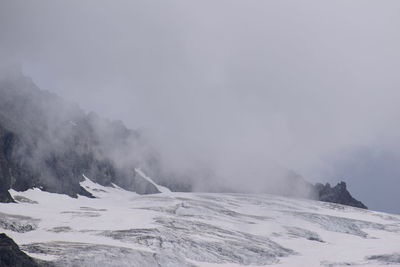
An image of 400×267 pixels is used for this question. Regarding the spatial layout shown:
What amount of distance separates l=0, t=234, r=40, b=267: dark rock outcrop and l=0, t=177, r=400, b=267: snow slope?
5804 millimetres

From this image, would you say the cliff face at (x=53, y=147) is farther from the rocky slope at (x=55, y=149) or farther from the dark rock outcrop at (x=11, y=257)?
the dark rock outcrop at (x=11, y=257)

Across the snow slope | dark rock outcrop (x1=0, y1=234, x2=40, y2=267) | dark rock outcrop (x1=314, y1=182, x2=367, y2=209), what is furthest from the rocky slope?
dark rock outcrop (x1=0, y1=234, x2=40, y2=267)

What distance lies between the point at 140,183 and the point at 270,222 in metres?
70.7

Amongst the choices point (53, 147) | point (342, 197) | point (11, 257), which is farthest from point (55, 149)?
point (11, 257)

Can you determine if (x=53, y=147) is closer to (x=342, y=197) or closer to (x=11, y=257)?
(x=342, y=197)

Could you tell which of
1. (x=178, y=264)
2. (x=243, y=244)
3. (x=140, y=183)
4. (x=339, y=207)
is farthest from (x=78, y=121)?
(x=178, y=264)

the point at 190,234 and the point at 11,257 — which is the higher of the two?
the point at 190,234

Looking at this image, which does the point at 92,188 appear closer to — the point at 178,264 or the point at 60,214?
the point at 60,214

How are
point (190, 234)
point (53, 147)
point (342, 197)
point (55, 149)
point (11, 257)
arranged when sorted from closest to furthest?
point (11, 257) < point (190, 234) < point (55, 149) < point (53, 147) < point (342, 197)

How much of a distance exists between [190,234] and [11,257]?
118 feet

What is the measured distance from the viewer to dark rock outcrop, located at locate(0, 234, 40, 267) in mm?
60125

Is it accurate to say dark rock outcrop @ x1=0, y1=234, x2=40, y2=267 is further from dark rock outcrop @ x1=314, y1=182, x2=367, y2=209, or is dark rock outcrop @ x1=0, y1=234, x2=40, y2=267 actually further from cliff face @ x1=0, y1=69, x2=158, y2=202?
dark rock outcrop @ x1=314, y1=182, x2=367, y2=209

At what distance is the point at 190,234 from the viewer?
302ft

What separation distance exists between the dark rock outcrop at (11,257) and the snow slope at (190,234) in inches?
229
